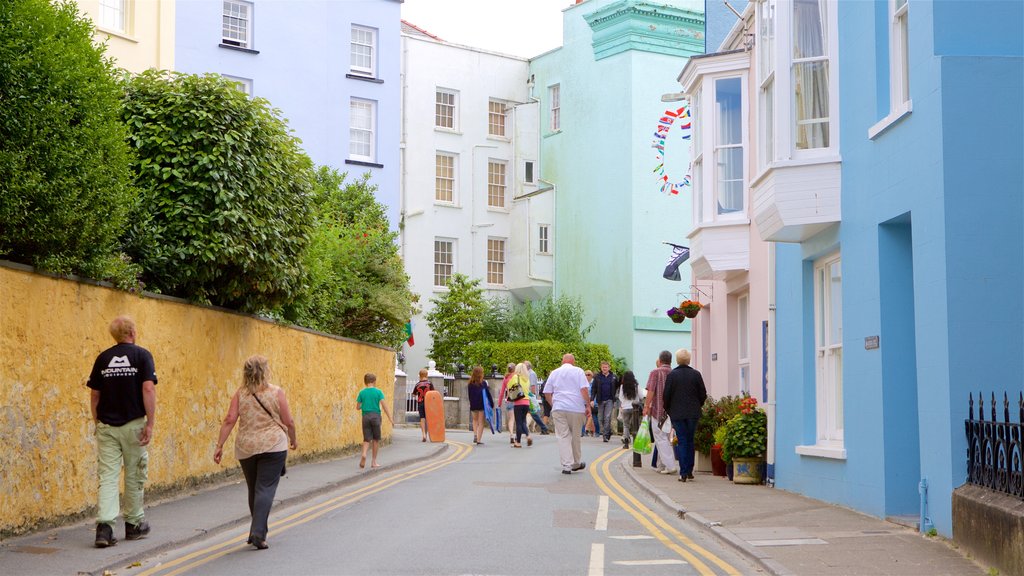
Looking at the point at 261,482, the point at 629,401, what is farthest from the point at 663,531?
the point at 629,401

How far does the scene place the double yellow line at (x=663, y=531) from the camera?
9.83 m

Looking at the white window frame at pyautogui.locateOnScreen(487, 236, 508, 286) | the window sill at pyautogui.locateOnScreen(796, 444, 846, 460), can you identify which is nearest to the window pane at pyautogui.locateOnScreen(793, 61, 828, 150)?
the window sill at pyautogui.locateOnScreen(796, 444, 846, 460)

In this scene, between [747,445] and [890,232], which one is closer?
[890,232]

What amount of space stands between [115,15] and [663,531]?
19.7 m

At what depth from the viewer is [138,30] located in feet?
87.5

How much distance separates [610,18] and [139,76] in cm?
2899

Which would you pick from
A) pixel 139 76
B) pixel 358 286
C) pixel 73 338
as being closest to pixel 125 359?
pixel 73 338

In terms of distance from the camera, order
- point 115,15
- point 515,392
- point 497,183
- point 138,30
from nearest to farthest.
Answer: point 515,392 < point 115,15 < point 138,30 < point 497,183

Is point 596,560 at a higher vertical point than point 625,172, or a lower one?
lower

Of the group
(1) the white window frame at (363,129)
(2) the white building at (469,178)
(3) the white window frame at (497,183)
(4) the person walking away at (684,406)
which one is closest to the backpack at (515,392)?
(4) the person walking away at (684,406)

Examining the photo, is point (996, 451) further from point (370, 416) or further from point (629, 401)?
point (629, 401)

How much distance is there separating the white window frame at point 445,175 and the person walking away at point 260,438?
33671 mm

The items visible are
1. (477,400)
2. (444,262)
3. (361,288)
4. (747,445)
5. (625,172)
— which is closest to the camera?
(747,445)

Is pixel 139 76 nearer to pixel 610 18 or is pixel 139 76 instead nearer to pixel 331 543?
pixel 331 543
